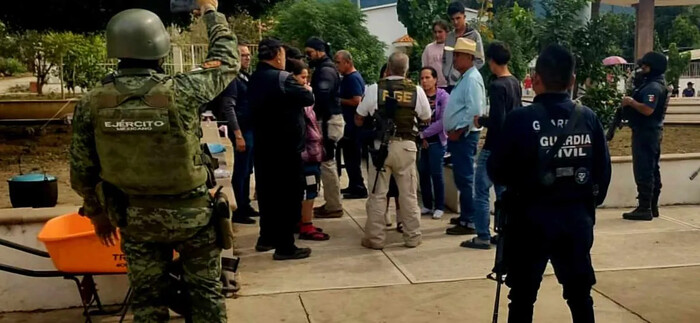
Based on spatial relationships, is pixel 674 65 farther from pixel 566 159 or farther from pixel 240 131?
pixel 566 159

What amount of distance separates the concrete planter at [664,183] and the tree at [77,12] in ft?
21.7

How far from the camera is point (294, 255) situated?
6.25 meters

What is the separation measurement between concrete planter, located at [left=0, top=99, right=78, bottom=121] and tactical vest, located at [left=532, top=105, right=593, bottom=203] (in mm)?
16263

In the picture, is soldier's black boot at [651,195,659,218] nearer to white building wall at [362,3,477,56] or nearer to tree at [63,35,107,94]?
tree at [63,35,107,94]

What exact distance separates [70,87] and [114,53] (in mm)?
20786

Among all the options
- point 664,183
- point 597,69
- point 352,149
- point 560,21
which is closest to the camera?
point 664,183

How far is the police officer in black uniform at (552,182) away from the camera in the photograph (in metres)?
3.72

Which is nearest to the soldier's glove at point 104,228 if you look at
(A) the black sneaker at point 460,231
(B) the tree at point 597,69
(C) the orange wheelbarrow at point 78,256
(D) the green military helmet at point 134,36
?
(C) the orange wheelbarrow at point 78,256

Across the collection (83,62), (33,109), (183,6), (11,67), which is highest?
(183,6)

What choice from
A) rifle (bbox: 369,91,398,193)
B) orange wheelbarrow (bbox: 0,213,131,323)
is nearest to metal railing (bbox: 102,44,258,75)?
rifle (bbox: 369,91,398,193)

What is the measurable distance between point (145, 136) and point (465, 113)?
12.2ft

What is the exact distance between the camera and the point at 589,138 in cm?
378

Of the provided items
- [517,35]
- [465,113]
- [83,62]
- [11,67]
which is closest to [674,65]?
[517,35]

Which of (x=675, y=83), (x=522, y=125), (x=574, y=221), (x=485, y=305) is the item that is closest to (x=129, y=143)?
(x=522, y=125)
